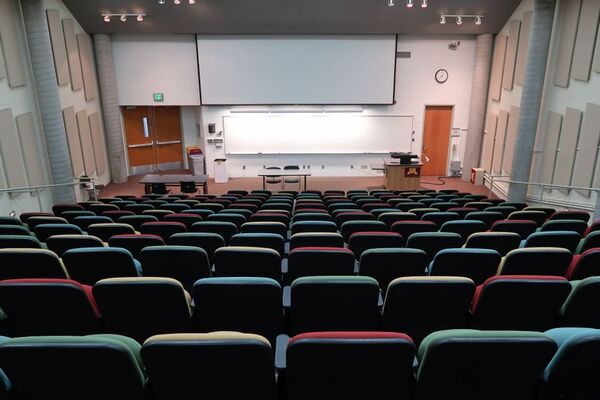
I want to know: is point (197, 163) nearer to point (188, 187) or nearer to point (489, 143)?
point (188, 187)

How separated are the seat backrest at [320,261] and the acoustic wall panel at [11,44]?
766 cm

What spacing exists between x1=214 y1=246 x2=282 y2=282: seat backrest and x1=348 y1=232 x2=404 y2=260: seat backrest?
109 centimetres

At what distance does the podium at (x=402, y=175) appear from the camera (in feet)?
39.5

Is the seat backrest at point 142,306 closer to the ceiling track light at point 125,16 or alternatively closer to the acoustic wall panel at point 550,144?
the acoustic wall panel at point 550,144

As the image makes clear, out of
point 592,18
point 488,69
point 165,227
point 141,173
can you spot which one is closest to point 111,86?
point 141,173

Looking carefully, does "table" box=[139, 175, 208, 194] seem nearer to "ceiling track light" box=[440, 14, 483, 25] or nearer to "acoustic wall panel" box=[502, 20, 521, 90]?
"ceiling track light" box=[440, 14, 483, 25]

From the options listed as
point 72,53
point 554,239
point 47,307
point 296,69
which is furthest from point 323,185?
point 47,307

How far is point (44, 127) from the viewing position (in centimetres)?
912

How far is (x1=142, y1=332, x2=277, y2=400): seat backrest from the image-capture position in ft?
5.57

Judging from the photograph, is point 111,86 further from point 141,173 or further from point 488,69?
point 488,69

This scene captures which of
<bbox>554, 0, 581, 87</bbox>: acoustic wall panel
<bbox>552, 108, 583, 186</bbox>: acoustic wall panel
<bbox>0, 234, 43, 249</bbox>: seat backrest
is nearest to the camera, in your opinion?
<bbox>0, 234, 43, 249</bbox>: seat backrest

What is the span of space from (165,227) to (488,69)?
1154 cm

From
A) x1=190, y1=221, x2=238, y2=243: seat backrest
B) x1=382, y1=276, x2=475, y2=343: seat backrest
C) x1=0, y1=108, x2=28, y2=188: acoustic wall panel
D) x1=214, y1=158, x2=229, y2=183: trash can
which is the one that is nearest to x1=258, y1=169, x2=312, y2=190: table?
x1=214, y1=158, x2=229, y2=183: trash can

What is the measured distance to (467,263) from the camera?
3238mm
